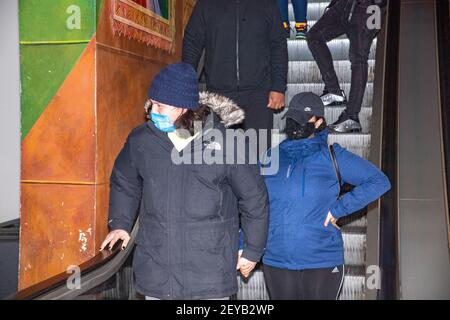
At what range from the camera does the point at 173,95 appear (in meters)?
2.72

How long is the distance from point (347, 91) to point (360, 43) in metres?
0.67

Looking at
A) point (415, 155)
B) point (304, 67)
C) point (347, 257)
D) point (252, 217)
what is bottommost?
point (347, 257)

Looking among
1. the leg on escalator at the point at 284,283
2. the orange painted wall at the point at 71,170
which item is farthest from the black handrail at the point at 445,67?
the orange painted wall at the point at 71,170

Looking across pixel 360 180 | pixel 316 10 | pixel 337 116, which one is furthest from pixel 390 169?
pixel 316 10

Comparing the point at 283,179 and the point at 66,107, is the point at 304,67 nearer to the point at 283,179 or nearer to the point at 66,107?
the point at 66,107

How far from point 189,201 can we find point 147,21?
2730 mm

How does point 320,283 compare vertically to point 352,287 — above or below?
above

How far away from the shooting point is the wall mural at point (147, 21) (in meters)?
4.53

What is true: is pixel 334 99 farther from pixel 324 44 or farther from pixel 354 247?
pixel 354 247

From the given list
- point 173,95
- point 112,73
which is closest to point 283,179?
point 173,95

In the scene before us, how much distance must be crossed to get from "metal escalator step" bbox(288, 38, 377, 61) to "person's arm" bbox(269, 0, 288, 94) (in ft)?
5.53

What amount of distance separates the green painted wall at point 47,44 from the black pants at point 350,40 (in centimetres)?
218

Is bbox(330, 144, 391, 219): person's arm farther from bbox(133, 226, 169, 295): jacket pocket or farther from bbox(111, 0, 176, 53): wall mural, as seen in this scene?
bbox(111, 0, 176, 53): wall mural

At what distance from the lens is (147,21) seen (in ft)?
16.8
